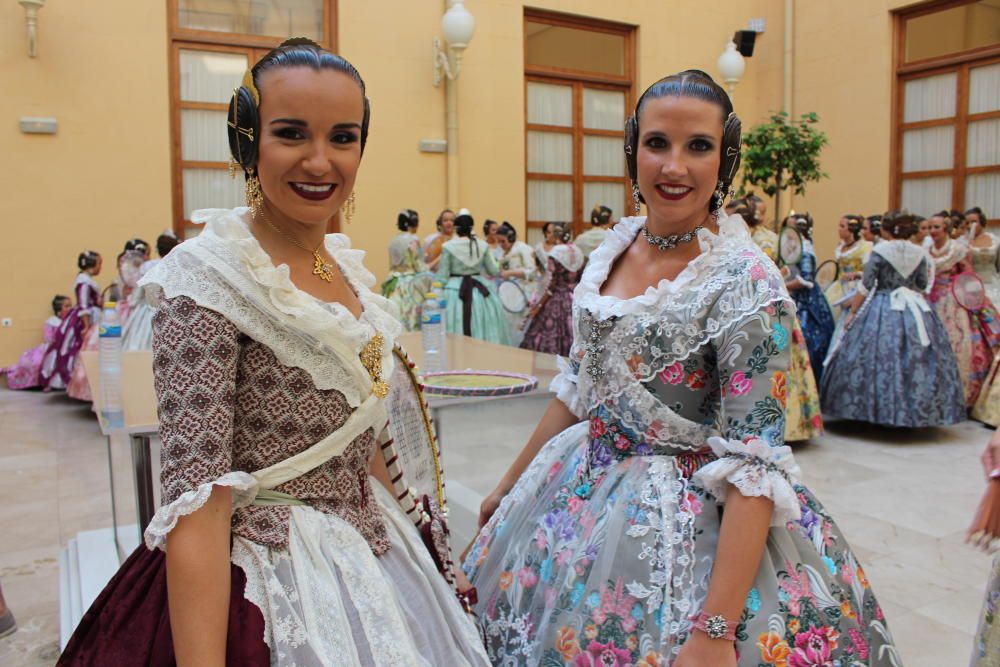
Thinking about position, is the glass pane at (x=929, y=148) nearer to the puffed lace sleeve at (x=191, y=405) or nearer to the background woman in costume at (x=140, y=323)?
the background woman in costume at (x=140, y=323)

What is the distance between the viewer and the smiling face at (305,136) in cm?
107

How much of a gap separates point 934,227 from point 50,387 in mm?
7033

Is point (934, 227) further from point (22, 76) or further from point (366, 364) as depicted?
point (22, 76)

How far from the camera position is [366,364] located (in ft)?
3.83

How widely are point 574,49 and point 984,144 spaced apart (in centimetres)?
464

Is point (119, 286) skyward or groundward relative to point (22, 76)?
groundward

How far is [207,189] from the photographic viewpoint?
779 cm

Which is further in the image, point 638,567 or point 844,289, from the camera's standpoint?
point 844,289

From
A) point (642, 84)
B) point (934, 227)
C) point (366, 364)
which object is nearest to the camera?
point (366, 364)

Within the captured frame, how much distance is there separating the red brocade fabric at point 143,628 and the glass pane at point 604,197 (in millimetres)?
8908

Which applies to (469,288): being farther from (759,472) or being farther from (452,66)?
(759,472)

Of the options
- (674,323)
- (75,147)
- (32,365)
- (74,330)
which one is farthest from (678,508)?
(75,147)

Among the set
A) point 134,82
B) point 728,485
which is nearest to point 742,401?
point 728,485

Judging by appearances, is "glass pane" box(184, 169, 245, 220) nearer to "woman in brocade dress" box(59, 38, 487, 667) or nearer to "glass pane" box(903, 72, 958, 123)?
"woman in brocade dress" box(59, 38, 487, 667)
